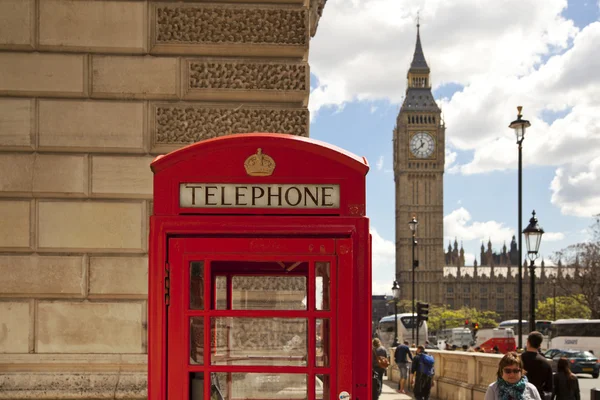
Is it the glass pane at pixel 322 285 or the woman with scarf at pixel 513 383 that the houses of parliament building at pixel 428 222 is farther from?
the glass pane at pixel 322 285

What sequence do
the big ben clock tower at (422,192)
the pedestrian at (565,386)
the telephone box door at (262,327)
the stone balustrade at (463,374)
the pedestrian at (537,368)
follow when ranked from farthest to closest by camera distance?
the big ben clock tower at (422,192) → the stone balustrade at (463,374) → the pedestrian at (565,386) → the pedestrian at (537,368) → the telephone box door at (262,327)

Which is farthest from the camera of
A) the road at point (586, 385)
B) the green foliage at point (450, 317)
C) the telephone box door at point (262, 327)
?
the green foliage at point (450, 317)

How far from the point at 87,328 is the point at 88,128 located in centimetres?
168

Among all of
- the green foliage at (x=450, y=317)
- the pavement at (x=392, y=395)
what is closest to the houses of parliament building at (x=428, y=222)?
the green foliage at (x=450, y=317)

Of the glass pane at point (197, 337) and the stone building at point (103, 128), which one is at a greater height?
the stone building at point (103, 128)

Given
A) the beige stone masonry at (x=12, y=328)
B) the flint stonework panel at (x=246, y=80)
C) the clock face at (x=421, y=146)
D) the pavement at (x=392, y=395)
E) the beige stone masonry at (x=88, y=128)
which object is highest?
the clock face at (x=421, y=146)

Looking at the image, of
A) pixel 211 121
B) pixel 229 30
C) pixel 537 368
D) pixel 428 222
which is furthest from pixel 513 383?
pixel 428 222

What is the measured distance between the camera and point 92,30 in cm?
727

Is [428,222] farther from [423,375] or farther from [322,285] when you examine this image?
[322,285]

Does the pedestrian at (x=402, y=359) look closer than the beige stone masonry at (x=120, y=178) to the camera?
No

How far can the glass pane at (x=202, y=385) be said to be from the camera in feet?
12.7

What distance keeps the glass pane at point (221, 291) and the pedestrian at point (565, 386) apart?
720cm

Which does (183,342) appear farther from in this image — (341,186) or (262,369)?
(341,186)

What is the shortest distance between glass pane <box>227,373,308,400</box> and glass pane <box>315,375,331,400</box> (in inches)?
2.0
